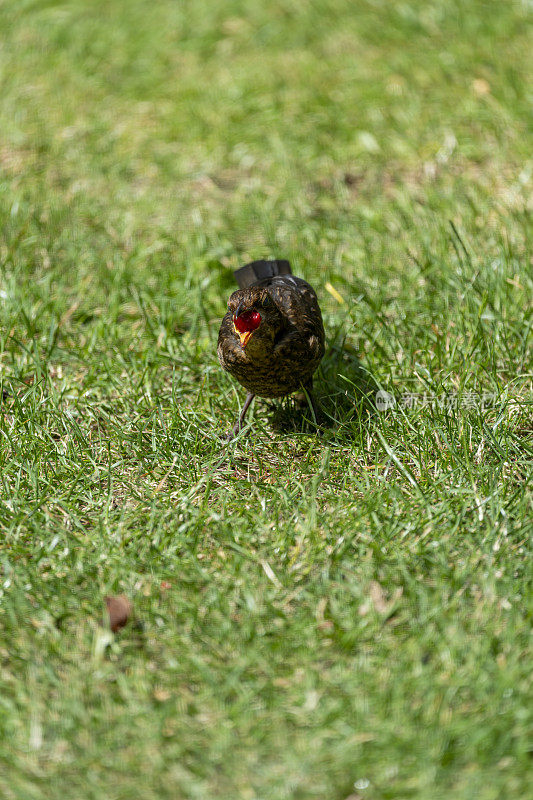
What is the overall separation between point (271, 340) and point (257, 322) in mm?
Result: 113

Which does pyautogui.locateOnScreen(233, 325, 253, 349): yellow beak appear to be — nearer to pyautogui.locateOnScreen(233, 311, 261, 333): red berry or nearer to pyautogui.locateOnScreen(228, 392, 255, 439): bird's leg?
pyautogui.locateOnScreen(233, 311, 261, 333): red berry

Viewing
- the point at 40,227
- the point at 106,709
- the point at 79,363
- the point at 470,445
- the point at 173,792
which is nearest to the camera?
the point at 173,792

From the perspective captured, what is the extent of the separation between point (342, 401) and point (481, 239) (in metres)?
1.54

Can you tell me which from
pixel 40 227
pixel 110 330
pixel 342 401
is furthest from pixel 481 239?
pixel 40 227

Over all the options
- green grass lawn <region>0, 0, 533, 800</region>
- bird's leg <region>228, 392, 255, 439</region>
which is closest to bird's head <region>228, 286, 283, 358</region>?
bird's leg <region>228, 392, 255, 439</region>

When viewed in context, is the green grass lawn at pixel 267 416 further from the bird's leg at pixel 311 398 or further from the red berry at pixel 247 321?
the red berry at pixel 247 321

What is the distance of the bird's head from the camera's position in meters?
3.29

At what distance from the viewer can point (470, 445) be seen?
3.37 metres

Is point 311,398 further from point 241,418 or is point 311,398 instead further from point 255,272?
point 255,272

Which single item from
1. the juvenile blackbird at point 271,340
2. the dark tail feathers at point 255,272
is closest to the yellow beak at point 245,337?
the juvenile blackbird at point 271,340

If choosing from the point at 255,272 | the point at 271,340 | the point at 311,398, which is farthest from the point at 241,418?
the point at 255,272

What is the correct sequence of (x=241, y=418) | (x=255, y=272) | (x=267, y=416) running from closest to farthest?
(x=241, y=418) → (x=267, y=416) → (x=255, y=272)

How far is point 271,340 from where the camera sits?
11.1 feet

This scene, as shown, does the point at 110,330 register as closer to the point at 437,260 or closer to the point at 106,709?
the point at 437,260
